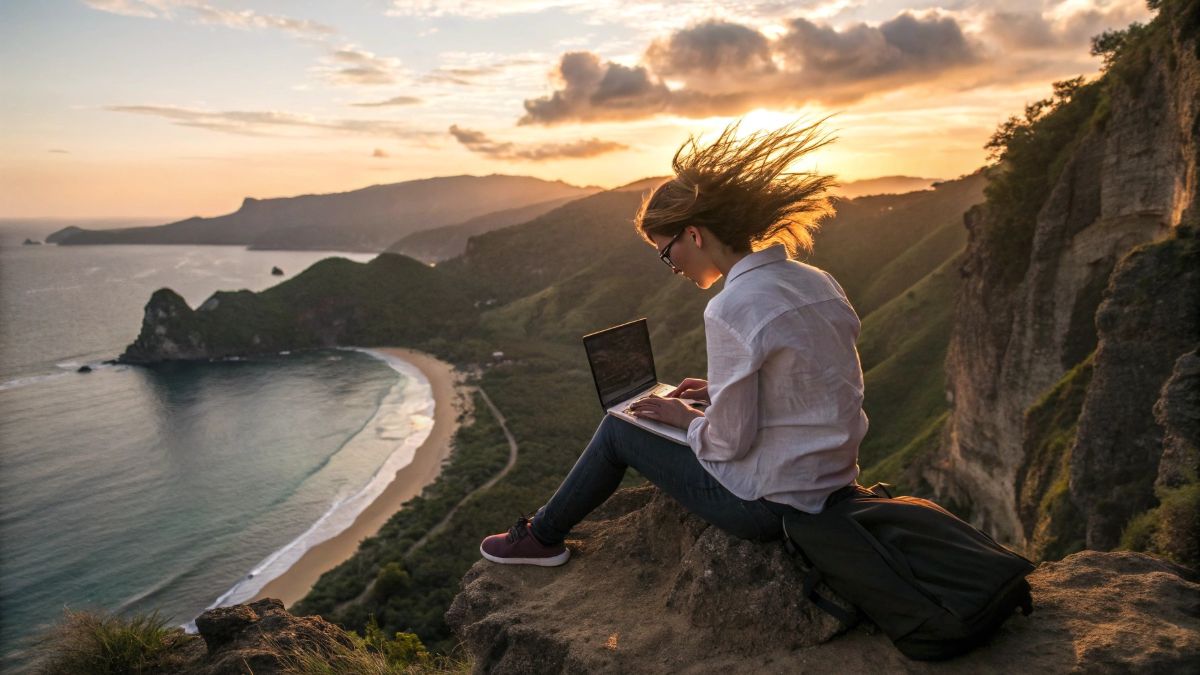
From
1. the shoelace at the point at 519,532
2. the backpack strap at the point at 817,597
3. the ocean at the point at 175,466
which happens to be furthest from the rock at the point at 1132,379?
the ocean at the point at 175,466

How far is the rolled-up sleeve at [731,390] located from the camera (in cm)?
345

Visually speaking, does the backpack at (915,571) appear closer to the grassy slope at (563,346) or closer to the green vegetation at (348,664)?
the green vegetation at (348,664)

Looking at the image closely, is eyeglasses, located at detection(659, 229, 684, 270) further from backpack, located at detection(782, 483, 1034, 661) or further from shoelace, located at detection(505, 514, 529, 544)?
shoelace, located at detection(505, 514, 529, 544)

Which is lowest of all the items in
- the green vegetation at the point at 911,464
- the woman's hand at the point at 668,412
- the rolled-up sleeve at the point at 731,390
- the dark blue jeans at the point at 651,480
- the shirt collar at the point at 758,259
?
the green vegetation at the point at 911,464

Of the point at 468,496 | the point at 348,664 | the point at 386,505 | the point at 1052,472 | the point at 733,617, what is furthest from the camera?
the point at 386,505

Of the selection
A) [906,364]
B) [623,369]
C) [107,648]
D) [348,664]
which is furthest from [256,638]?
[906,364]

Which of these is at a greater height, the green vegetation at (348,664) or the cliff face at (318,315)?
the green vegetation at (348,664)

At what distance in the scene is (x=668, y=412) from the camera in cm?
425

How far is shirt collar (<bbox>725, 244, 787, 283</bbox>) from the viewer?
12.2ft

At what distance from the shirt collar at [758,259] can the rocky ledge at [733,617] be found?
1.77m

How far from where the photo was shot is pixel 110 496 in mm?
43906

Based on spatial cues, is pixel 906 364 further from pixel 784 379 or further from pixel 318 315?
pixel 318 315

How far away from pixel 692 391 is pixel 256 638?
4795 mm

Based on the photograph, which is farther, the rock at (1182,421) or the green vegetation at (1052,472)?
the green vegetation at (1052,472)
